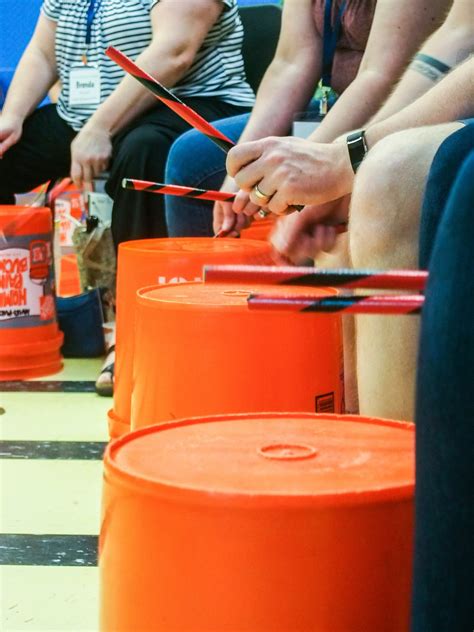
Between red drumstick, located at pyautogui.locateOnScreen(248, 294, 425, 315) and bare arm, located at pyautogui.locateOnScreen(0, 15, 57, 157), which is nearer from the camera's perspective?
red drumstick, located at pyautogui.locateOnScreen(248, 294, 425, 315)

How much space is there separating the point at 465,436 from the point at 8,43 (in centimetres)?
383

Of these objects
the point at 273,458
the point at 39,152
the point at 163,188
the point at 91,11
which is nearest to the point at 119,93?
the point at 91,11

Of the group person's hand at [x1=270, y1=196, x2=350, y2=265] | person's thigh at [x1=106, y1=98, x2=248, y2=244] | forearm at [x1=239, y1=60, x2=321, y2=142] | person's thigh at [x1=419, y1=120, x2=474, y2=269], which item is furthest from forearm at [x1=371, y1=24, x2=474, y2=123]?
person's thigh at [x1=106, y1=98, x2=248, y2=244]

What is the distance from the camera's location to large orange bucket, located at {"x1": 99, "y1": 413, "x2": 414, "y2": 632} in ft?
A: 1.85

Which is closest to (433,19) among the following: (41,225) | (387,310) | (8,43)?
(387,310)

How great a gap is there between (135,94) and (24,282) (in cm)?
52

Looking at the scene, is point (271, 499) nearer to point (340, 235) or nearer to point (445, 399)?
point (445, 399)

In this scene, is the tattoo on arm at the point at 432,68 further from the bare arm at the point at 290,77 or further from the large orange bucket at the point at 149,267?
the bare arm at the point at 290,77

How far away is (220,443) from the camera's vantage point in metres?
0.70

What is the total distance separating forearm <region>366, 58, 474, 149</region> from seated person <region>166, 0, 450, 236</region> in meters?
0.38

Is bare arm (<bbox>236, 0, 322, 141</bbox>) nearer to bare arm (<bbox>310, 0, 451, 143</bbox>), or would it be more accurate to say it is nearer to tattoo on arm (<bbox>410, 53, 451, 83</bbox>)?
bare arm (<bbox>310, 0, 451, 143</bbox>)

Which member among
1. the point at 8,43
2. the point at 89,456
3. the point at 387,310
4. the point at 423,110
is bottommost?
the point at 89,456

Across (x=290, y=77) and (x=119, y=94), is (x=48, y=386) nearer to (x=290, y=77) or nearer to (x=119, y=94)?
(x=119, y=94)

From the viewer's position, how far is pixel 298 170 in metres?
1.12
